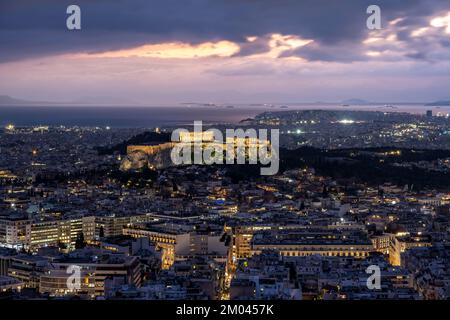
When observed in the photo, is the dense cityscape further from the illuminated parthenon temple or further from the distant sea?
the distant sea

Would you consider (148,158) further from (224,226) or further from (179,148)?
(224,226)

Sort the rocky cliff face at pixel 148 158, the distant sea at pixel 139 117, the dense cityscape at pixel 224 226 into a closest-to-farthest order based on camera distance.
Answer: the dense cityscape at pixel 224 226 → the rocky cliff face at pixel 148 158 → the distant sea at pixel 139 117

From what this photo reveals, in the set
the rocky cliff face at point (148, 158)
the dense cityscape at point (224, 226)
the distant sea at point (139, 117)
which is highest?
the distant sea at point (139, 117)

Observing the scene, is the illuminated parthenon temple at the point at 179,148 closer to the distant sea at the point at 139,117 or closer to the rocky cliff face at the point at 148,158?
the rocky cliff face at the point at 148,158

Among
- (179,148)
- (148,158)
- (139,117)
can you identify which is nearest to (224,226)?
(148,158)

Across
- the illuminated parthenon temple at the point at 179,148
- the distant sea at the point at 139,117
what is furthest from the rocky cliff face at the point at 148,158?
the distant sea at the point at 139,117

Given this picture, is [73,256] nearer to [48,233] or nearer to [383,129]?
[48,233]

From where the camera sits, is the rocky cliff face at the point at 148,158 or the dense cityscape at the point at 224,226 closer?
the dense cityscape at the point at 224,226

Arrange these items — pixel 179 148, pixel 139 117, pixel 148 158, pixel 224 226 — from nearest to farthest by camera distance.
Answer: pixel 224 226
pixel 148 158
pixel 179 148
pixel 139 117
